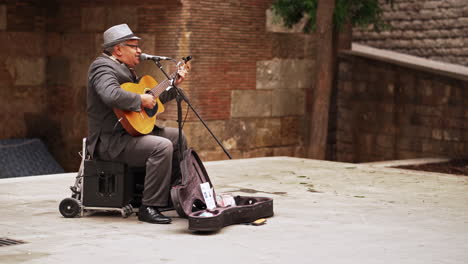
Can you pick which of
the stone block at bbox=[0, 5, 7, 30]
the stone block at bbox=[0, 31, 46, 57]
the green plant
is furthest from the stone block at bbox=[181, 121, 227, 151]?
the stone block at bbox=[0, 5, 7, 30]

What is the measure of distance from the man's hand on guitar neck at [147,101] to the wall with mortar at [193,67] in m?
6.80

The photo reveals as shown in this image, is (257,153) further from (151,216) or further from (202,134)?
(151,216)

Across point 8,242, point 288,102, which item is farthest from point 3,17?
point 8,242

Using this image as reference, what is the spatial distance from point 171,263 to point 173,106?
341 inches

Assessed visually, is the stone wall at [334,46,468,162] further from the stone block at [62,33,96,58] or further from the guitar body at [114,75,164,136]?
the guitar body at [114,75,164,136]

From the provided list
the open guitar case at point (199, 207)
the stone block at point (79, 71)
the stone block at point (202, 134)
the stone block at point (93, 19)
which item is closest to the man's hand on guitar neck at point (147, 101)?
the open guitar case at point (199, 207)

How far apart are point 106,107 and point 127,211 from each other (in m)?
0.82

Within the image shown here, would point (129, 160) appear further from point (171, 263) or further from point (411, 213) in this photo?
point (411, 213)

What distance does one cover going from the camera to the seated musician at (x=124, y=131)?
7344mm

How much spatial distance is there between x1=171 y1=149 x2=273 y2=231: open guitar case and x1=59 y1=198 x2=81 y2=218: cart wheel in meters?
0.83

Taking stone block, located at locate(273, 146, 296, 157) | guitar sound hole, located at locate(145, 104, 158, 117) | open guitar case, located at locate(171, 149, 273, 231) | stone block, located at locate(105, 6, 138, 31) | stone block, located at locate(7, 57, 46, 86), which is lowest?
stone block, located at locate(273, 146, 296, 157)

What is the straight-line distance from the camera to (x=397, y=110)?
16156 millimetres

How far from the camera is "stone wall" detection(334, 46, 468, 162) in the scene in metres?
15.2

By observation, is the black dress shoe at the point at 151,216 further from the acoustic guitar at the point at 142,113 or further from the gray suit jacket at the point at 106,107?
the acoustic guitar at the point at 142,113
